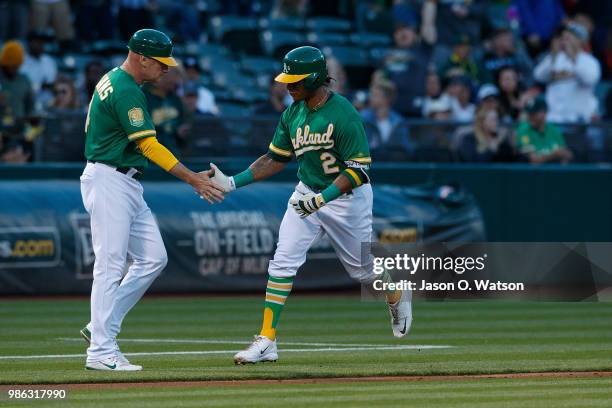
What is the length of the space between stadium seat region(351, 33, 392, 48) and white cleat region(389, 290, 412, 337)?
13819 millimetres

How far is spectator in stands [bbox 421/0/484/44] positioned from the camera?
24438 mm

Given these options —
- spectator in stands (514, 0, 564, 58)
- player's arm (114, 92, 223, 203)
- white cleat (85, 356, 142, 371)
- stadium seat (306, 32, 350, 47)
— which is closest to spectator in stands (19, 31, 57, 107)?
stadium seat (306, 32, 350, 47)

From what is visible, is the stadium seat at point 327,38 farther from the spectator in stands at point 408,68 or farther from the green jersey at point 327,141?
the green jersey at point 327,141

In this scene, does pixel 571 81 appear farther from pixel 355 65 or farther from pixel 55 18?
pixel 55 18

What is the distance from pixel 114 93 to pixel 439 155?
1057 centimetres

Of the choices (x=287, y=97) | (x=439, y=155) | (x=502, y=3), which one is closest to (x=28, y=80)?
(x=287, y=97)

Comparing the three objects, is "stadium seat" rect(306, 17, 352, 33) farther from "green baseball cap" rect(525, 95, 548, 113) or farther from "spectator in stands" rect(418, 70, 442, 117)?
"green baseball cap" rect(525, 95, 548, 113)

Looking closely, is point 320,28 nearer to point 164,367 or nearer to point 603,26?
point 603,26

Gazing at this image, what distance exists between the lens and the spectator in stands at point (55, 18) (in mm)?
21594

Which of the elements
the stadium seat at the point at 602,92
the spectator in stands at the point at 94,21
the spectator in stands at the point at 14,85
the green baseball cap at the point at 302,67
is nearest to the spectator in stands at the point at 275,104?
the spectator in stands at the point at 14,85

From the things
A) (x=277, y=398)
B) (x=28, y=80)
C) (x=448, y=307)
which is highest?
(x=28, y=80)

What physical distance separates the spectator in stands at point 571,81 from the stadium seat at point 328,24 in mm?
4424

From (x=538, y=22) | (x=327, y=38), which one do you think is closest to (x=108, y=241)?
(x=327, y=38)

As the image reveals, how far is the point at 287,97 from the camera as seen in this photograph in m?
20.0
